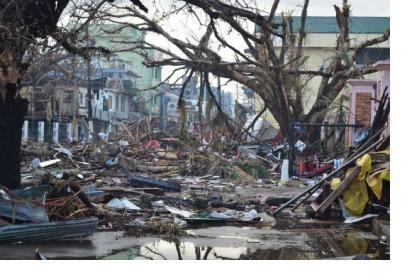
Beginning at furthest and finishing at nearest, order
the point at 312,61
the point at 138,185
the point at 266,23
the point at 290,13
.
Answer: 1. the point at 312,61
2. the point at 290,13
3. the point at 138,185
4. the point at 266,23

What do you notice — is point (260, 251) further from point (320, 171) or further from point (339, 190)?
point (320, 171)

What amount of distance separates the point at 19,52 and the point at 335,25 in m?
12.5

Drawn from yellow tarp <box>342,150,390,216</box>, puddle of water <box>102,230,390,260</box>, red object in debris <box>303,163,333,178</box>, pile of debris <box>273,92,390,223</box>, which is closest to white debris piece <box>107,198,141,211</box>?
puddle of water <box>102,230,390,260</box>

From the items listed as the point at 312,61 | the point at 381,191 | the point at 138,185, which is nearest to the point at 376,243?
the point at 381,191

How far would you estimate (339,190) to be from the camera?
8305mm

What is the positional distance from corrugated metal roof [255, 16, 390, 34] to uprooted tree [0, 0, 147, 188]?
24.2ft

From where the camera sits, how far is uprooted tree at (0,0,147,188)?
7727mm

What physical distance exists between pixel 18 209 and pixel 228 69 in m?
12.2

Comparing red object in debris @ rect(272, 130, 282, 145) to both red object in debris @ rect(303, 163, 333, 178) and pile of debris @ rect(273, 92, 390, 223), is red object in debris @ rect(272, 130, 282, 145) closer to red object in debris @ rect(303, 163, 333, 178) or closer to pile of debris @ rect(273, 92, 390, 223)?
red object in debris @ rect(303, 163, 333, 178)

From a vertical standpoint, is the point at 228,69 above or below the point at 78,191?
above

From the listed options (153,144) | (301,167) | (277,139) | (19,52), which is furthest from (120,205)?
(153,144)

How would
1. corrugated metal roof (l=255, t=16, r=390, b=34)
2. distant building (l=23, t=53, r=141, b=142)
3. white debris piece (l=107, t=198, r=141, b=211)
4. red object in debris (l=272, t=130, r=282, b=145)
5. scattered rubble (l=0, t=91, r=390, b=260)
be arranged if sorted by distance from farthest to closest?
distant building (l=23, t=53, r=141, b=142) → red object in debris (l=272, t=130, r=282, b=145) → corrugated metal roof (l=255, t=16, r=390, b=34) → white debris piece (l=107, t=198, r=141, b=211) → scattered rubble (l=0, t=91, r=390, b=260)

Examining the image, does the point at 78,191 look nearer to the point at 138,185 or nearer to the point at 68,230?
the point at 68,230
